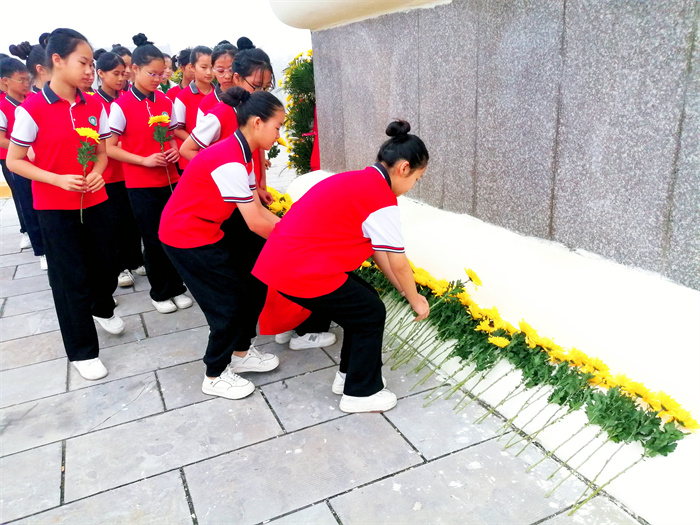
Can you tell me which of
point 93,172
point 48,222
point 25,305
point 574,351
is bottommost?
point 25,305

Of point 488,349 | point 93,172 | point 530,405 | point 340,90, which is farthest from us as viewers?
point 340,90

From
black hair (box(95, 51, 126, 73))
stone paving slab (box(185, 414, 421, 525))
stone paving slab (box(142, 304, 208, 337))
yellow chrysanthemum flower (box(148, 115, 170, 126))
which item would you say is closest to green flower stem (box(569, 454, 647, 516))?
stone paving slab (box(185, 414, 421, 525))

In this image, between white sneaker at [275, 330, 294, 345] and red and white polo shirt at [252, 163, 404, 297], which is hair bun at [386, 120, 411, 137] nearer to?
red and white polo shirt at [252, 163, 404, 297]

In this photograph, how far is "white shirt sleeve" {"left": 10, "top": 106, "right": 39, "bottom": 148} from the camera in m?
2.89

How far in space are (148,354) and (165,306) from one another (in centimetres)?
71

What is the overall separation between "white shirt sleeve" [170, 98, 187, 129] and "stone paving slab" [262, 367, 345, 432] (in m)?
2.11

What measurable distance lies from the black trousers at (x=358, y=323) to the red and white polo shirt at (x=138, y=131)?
1.74m

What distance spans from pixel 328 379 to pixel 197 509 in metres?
1.10

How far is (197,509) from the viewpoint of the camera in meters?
2.28

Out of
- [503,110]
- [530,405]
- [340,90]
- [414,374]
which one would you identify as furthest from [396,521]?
[340,90]

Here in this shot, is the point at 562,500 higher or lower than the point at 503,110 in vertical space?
lower

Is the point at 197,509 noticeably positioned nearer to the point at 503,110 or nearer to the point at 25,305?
the point at 503,110

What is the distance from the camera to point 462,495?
7.53ft

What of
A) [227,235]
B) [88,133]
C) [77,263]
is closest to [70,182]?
[88,133]
